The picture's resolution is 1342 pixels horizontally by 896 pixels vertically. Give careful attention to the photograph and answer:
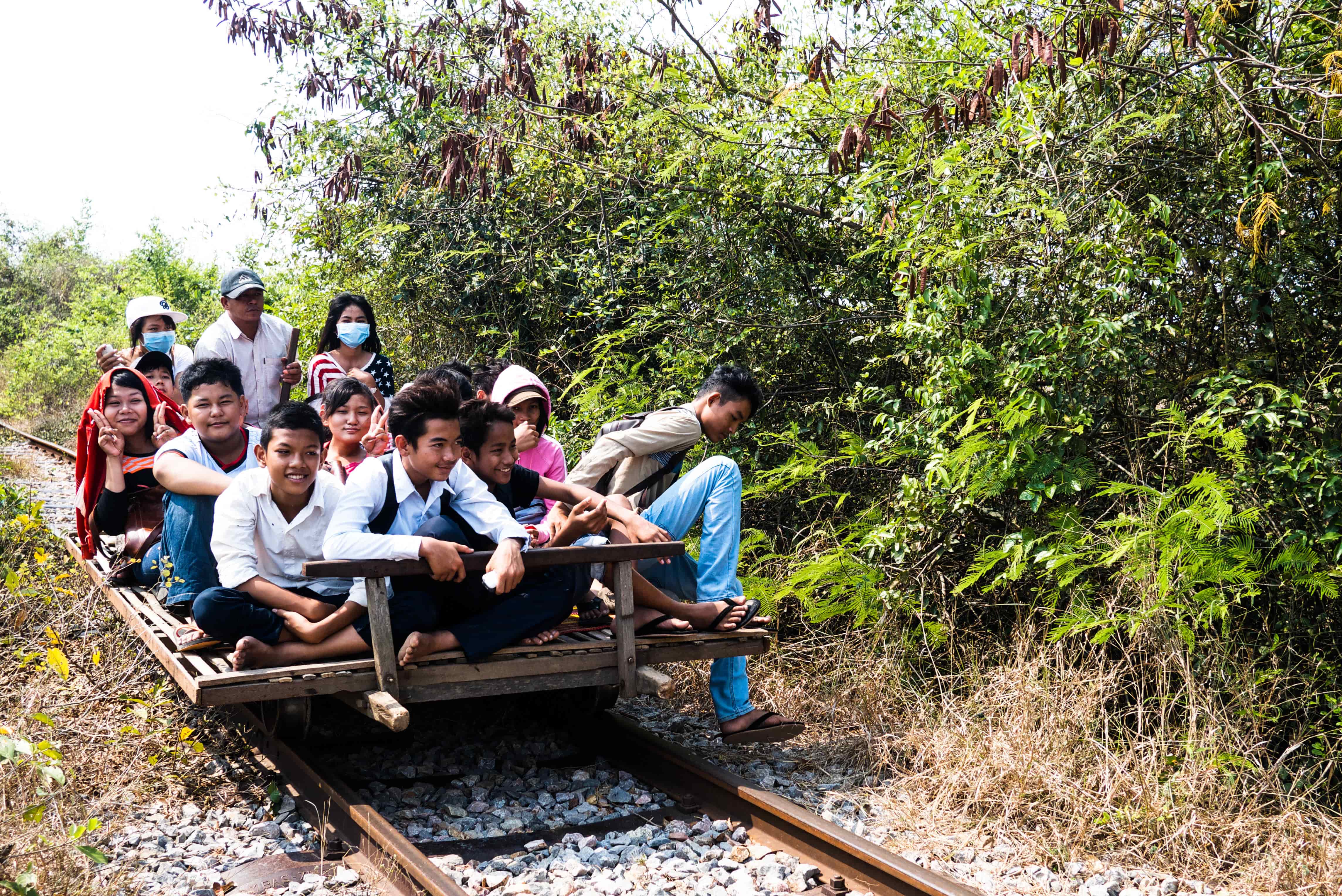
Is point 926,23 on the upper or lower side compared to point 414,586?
upper

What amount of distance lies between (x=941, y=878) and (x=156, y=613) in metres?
3.87

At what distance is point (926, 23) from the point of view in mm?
7766

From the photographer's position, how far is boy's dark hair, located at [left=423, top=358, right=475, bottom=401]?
17.5 ft

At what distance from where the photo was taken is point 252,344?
740cm

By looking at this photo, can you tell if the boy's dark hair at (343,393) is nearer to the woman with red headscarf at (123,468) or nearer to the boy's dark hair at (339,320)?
the woman with red headscarf at (123,468)

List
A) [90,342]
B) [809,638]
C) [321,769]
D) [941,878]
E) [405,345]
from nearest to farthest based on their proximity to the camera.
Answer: [941,878], [321,769], [809,638], [405,345], [90,342]

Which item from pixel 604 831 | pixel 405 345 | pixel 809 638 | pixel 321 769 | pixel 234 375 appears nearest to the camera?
pixel 604 831

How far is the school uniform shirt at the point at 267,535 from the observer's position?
473 centimetres

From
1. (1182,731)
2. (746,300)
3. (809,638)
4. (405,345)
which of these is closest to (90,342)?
(405,345)

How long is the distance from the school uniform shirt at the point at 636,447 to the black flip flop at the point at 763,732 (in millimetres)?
1287

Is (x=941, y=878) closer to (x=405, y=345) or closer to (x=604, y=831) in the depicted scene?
(x=604, y=831)

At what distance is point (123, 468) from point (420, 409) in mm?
2442

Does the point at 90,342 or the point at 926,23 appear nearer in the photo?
the point at 926,23

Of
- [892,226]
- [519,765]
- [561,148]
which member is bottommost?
[519,765]
